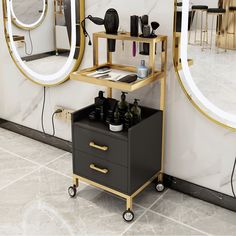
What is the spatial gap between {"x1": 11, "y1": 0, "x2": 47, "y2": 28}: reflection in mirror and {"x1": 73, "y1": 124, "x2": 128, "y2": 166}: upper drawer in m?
1.04

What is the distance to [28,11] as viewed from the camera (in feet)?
9.80

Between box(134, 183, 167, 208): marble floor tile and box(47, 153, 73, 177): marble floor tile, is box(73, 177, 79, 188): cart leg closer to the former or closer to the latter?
box(47, 153, 73, 177): marble floor tile

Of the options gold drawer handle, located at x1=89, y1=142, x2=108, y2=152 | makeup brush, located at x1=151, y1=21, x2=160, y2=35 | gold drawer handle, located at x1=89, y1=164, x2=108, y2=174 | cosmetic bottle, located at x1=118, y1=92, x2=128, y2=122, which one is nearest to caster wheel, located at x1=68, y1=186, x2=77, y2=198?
gold drawer handle, located at x1=89, y1=164, x2=108, y2=174

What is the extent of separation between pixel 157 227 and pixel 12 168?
1228mm

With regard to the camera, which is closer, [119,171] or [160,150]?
[119,171]

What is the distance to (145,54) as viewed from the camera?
7.54 feet

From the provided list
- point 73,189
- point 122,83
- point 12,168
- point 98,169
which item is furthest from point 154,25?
point 12,168

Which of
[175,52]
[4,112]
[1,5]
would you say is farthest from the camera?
[4,112]

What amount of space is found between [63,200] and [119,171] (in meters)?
0.48

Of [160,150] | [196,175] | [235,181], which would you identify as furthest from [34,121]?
[235,181]

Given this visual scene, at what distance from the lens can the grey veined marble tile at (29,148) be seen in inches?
120

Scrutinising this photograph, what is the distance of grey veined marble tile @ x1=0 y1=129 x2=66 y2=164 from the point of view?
3051 millimetres

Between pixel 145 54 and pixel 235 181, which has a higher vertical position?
pixel 145 54

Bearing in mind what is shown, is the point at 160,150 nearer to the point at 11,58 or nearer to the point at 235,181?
the point at 235,181
